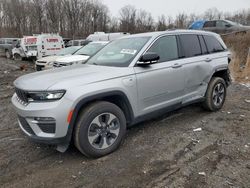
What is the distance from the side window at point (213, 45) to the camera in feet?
16.6

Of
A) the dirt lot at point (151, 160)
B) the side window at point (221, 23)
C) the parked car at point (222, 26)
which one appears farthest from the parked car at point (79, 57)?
the side window at point (221, 23)

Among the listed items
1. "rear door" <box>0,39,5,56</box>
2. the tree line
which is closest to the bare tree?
the tree line

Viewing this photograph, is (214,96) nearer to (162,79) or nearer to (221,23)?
(162,79)

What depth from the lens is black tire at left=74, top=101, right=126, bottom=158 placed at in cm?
310

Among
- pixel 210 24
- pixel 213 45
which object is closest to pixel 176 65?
pixel 213 45

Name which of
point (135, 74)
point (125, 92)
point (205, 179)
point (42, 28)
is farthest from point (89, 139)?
point (42, 28)

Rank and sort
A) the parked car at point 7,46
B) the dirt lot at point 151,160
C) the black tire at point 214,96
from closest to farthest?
the dirt lot at point 151,160 → the black tire at point 214,96 → the parked car at point 7,46

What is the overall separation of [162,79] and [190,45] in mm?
1236

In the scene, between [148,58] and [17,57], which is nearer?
[148,58]

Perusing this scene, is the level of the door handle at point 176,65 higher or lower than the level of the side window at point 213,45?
lower

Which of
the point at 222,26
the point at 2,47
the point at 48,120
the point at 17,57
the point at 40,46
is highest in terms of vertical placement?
the point at 222,26

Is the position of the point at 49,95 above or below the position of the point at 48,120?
above

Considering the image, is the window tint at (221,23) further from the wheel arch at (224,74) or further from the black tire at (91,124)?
the black tire at (91,124)

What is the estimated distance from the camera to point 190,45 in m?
4.64
